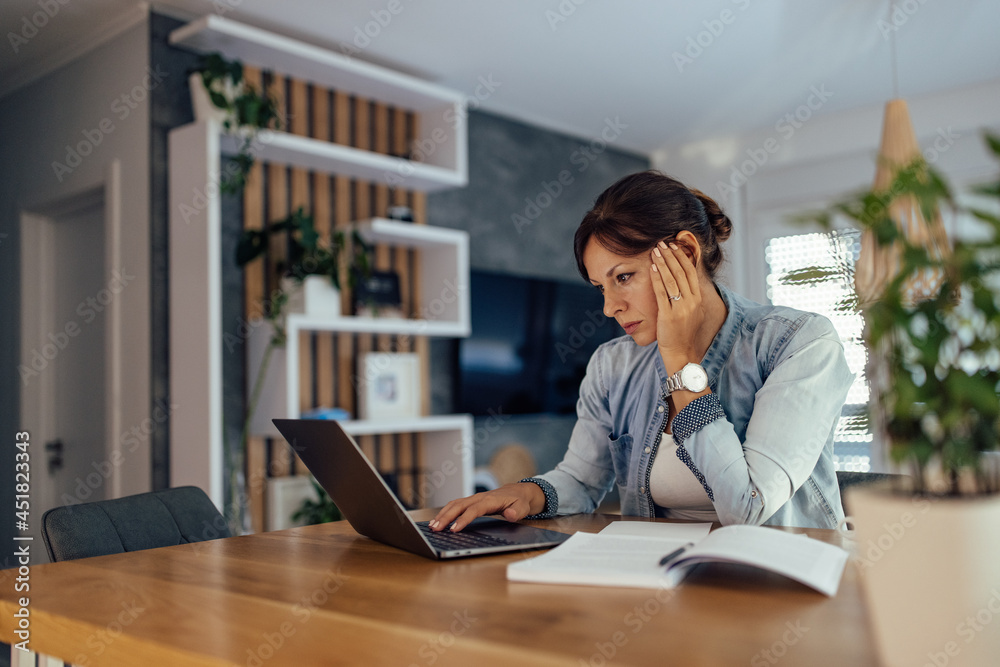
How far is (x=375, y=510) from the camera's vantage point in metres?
1.18

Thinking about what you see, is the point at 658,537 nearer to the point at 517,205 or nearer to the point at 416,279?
the point at 416,279

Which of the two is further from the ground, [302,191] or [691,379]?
[302,191]

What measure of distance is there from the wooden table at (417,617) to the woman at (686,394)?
24 centimetres

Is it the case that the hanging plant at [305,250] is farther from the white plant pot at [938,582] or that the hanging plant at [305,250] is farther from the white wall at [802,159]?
the white plant pot at [938,582]

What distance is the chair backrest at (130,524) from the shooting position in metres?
1.35

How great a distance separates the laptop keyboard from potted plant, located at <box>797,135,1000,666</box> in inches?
23.9

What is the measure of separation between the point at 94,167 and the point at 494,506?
9.40 feet

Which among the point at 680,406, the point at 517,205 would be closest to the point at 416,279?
the point at 517,205

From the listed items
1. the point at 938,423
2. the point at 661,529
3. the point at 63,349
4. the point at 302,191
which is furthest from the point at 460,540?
the point at 63,349

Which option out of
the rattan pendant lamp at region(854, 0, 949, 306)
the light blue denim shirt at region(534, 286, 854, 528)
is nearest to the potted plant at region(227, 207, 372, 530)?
the light blue denim shirt at region(534, 286, 854, 528)

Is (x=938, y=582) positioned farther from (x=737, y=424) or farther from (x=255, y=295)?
(x=255, y=295)

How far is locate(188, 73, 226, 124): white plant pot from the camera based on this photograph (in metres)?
3.10

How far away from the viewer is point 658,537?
110cm

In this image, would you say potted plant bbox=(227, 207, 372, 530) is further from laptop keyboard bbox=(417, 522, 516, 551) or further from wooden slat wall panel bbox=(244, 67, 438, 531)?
laptop keyboard bbox=(417, 522, 516, 551)
